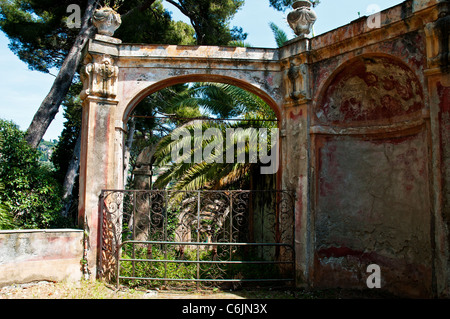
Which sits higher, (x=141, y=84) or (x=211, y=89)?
(x=211, y=89)

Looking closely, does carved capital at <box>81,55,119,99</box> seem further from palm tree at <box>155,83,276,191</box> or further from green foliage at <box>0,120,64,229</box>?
palm tree at <box>155,83,276,191</box>

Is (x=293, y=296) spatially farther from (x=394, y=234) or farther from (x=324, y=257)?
(x=394, y=234)

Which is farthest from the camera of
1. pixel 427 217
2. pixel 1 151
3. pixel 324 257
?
pixel 1 151

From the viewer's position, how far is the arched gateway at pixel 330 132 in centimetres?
576

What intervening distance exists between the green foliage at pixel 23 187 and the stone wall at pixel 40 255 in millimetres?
1499

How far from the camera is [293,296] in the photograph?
600cm

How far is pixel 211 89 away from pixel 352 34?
20.6 ft

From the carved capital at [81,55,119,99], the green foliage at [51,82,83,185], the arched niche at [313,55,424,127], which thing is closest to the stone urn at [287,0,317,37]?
the arched niche at [313,55,424,127]

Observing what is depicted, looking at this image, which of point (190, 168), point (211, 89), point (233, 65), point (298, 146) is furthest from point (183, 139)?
point (298, 146)

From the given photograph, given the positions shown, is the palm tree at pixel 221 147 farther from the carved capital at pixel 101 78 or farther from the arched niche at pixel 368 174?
the carved capital at pixel 101 78

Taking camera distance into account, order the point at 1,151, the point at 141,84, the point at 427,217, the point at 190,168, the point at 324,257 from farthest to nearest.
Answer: the point at 190,168
the point at 1,151
the point at 141,84
the point at 324,257
the point at 427,217
